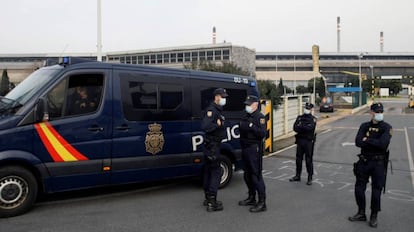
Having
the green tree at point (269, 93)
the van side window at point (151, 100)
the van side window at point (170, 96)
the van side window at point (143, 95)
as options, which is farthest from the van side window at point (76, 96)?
the green tree at point (269, 93)

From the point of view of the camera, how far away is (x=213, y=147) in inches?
241

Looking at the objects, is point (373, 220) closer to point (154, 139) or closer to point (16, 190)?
point (154, 139)

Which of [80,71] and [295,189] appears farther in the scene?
[295,189]

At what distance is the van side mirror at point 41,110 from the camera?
5.58m

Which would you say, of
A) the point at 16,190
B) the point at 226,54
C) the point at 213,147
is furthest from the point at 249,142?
the point at 226,54

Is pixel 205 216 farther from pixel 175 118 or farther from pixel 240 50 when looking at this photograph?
pixel 240 50

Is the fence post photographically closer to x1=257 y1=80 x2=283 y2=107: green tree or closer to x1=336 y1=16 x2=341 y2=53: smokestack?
x1=257 y1=80 x2=283 y2=107: green tree

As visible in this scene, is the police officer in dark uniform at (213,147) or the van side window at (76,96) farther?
the police officer in dark uniform at (213,147)

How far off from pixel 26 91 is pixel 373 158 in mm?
5222

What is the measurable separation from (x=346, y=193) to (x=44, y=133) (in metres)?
5.54

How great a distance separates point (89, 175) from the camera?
6.06 metres

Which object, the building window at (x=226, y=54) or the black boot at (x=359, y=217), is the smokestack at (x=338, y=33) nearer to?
the building window at (x=226, y=54)

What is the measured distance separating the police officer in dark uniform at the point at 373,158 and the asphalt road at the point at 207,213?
0.99ft

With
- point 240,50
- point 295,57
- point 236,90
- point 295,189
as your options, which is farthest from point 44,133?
point 295,57
